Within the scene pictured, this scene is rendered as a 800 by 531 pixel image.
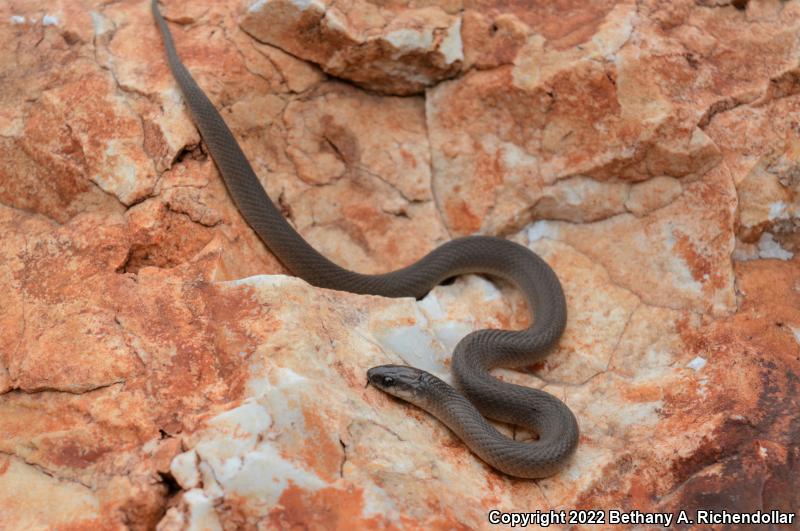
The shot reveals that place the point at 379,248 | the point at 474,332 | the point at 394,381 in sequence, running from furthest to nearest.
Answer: the point at 379,248 < the point at 474,332 < the point at 394,381

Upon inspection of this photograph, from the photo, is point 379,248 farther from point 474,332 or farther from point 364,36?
point 364,36

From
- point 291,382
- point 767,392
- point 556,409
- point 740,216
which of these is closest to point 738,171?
point 740,216

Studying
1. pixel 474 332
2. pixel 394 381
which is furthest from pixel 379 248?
pixel 394 381

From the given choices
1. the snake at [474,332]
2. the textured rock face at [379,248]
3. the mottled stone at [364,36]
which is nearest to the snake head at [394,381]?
the snake at [474,332]

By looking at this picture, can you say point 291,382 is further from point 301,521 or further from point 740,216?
point 740,216

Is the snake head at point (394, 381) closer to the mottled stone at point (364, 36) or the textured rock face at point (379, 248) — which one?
the textured rock face at point (379, 248)

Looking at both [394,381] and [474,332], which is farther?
[474,332]
